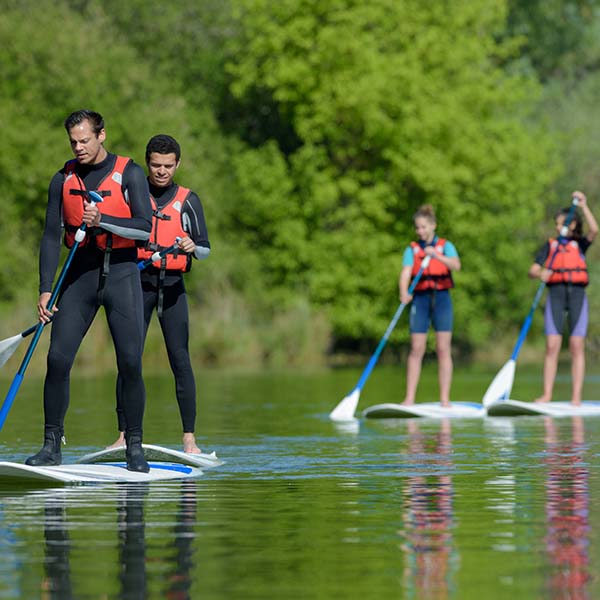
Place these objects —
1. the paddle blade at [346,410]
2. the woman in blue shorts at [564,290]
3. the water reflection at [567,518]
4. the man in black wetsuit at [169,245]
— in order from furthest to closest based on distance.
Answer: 1. the woman in blue shorts at [564,290]
2. the paddle blade at [346,410]
3. the man in black wetsuit at [169,245]
4. the water reflection at [567,518]

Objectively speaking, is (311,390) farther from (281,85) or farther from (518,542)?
(281,85)

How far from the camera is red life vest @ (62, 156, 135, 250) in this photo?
10492mm

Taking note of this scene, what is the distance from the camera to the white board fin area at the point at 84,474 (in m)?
10.4

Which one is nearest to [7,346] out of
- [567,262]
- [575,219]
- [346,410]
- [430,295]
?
[346,410]

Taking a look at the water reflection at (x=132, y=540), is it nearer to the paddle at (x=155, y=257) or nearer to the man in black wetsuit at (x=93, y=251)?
the man in black wetsuit at (x=93, y=251)

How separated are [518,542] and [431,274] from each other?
9.57m

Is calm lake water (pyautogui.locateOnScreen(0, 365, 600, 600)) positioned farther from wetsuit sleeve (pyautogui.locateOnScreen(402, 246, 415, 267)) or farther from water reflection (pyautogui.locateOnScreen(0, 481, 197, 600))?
wetsuit sleeve (pyautogui.locateOnScreen(402, 246, 415, 267))

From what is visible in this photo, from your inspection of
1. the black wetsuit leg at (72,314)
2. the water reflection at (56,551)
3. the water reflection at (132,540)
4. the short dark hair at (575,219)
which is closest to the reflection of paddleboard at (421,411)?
the short dark hair at (575,219)

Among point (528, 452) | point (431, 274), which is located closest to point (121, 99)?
point (431, 274)

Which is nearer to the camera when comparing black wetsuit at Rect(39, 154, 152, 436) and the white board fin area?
Result: the white board fin area

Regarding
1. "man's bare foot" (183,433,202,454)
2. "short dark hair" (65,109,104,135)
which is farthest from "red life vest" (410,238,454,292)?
"short dark hair" (65,109,104,135)

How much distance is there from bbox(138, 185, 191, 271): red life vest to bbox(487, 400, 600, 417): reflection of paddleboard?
6220 mm

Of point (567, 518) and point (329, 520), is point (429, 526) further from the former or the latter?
point (567, 518)

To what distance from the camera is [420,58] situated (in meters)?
41.8
